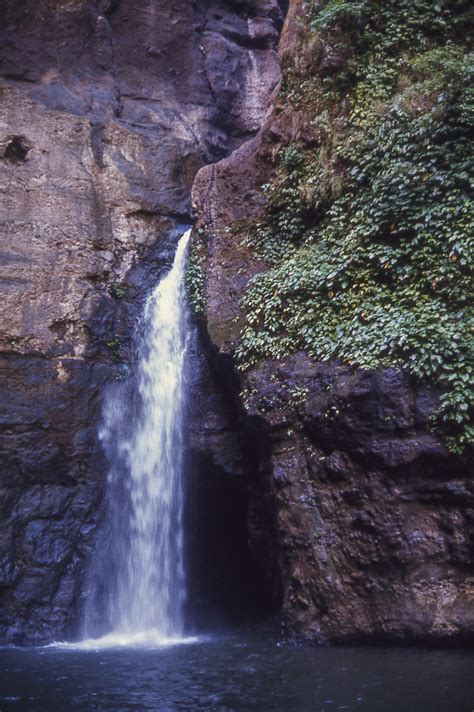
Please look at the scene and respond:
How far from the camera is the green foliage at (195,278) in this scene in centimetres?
1287

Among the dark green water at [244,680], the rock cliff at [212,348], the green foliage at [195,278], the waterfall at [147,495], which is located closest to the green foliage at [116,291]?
the rock cliff at [212,348]

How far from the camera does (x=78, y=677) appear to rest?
268 inches

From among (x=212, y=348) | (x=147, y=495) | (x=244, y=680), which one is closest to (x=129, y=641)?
(x=147, y=495)

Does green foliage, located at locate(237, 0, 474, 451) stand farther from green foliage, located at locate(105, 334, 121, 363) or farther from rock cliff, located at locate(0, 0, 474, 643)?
green foliage, located at locate(105, 334, 121, 363)

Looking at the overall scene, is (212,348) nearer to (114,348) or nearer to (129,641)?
(114,348)

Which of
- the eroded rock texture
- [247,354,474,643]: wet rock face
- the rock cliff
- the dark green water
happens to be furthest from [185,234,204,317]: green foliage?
the dark green water

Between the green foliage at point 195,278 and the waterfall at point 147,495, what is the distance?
14.2 inches

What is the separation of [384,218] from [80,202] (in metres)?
7.93

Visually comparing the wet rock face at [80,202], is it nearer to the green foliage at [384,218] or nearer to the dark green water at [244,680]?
the dark green water at [244,680]

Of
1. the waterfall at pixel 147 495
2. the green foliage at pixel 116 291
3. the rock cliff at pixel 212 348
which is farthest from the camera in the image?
the green foliage at pixel 116 291

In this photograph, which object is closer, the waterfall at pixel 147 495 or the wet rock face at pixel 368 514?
the wet rock face at pixel 368 514

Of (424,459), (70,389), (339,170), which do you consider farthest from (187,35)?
(424,459)

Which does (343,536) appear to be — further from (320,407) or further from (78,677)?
(78,677)

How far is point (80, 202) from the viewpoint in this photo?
49.2 ft
